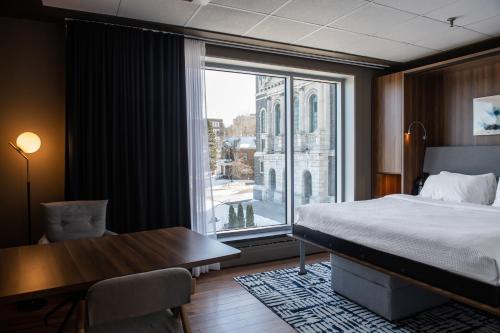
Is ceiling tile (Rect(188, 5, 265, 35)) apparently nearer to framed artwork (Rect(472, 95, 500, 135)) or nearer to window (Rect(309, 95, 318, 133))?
window (Rect(309, 95, 318, 133))

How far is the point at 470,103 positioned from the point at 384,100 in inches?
41.5

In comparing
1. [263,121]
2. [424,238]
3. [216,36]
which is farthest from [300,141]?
[424,238]

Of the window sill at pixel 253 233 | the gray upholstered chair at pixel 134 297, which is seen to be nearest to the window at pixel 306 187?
the window sill at pixel 253 233

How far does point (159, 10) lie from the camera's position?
10.3ft

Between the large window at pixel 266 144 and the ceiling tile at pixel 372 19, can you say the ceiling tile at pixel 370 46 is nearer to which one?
the ceiling tile at pixel 372 19

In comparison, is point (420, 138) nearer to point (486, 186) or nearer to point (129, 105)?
point (486, 186)

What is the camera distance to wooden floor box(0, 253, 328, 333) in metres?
2.69

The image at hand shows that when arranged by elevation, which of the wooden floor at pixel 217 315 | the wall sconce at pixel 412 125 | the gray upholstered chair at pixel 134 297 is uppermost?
the wall sconce at pixel 412 125

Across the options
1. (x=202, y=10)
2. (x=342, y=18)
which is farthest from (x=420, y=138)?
(x=202, y=10)

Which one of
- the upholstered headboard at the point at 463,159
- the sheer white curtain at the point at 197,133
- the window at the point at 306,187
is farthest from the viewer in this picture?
the window at the point at 306,187

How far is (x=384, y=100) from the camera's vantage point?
16.5 ft

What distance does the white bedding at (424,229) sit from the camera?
211 centimetres

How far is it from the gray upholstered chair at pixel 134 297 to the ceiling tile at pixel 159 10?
237cm

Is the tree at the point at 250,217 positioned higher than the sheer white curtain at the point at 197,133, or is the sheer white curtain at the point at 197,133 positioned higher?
the sheer white curtain at the point at 197,133
